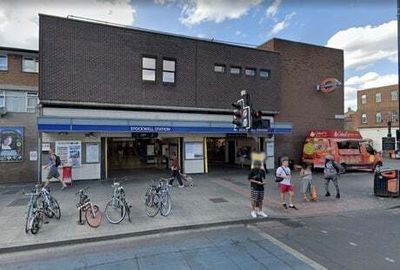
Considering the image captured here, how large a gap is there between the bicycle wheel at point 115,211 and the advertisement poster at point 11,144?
10.4m

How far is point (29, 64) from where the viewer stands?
22.2 metres

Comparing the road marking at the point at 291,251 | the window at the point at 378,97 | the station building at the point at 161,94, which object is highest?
the window at the point at 378,97

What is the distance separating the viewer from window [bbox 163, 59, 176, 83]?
650 inches

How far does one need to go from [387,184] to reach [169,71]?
12.0 meters

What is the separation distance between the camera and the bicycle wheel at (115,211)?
7722mm

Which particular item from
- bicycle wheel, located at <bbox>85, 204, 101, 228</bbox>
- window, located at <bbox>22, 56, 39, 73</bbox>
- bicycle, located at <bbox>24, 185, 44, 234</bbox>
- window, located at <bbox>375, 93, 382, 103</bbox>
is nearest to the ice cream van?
bicycle wheel, located at <bbox>85, 204, 101, 228</bbox>

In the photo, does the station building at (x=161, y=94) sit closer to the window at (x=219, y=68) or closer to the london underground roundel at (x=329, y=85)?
the window at (x=219, y=68)

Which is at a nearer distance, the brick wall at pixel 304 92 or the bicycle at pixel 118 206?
the bicycle at pixel 118 206

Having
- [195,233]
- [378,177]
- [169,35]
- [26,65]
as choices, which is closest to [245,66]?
[169,35]

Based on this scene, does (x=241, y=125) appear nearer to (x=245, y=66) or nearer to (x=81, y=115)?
(x=81, y=115)

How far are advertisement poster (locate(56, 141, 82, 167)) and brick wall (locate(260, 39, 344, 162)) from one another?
42.1ft

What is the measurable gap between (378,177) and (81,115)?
45.3ft

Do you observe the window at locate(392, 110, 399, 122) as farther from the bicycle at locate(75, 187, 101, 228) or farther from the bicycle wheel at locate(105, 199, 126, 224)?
the bicycle at locate(75, 187, 101, 228)

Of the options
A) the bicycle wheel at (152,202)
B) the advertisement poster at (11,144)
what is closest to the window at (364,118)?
the bicycle wheel at (152,202)
